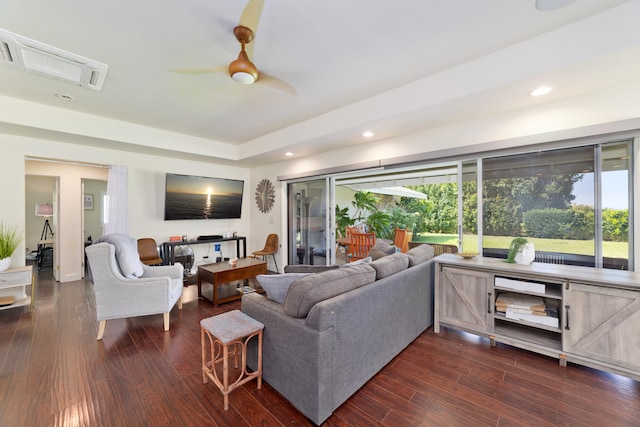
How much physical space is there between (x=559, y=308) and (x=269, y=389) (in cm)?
263

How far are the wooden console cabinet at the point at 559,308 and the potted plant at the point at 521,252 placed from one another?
76 millimetres

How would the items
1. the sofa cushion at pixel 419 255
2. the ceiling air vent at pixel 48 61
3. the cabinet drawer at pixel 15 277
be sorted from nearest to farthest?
the ceiling air vent at pixel 48 61 → the sofa cushion at pixel 419 255 → the cabinet drawer at pixel 15 277

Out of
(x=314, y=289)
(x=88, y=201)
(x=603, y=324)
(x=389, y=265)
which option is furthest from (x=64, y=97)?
(x=603, y=324)

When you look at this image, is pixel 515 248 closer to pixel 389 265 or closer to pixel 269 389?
pixel 389 265

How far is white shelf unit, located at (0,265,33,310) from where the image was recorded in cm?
317

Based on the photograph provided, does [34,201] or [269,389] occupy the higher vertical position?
[34,201]

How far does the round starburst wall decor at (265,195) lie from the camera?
556 cm

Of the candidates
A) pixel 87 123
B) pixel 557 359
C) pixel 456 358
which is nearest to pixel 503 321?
pixel 557 359


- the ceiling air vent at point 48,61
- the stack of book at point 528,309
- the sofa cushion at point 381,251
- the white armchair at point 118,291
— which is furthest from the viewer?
the sofa cushion at point 381,251

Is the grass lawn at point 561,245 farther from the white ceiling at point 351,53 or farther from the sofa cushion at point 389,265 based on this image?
the white ceiling at point 351,53

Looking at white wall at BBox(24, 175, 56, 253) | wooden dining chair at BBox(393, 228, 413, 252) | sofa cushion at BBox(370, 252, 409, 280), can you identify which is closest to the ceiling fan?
sofa cushion at BBox(370, 252, 409, 280)

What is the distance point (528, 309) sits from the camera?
235 centimetres

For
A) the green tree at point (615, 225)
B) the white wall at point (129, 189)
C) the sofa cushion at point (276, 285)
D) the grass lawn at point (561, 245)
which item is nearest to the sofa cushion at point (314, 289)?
the sofa cushion at point (276, 285)

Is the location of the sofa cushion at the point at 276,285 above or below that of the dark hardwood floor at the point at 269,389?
above
